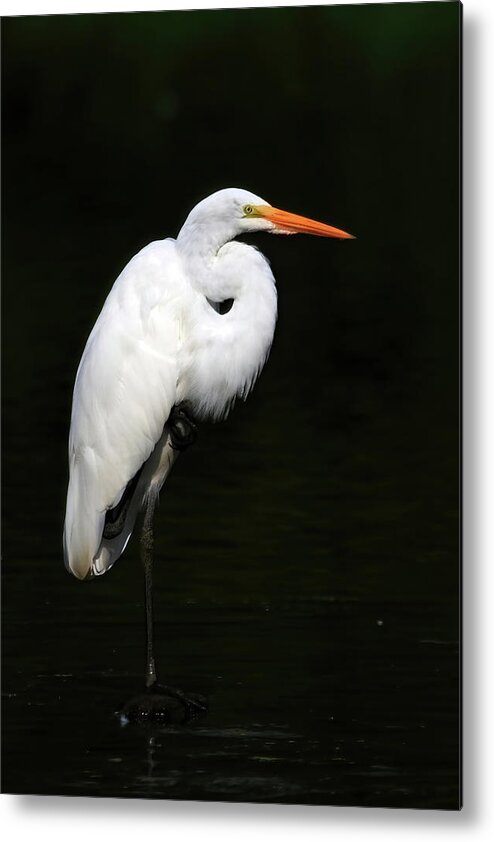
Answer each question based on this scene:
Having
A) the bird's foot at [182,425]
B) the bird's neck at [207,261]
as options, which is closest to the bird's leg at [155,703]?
the bird's foot at [182,425]

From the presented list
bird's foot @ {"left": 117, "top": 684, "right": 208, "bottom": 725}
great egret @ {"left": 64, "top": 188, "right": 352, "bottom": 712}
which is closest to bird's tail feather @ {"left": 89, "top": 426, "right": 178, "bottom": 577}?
great egret @ {"left": 64, "top": 188, "right": 352, "bottom": 712}

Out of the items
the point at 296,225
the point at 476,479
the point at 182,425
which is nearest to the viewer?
the point at 476,479

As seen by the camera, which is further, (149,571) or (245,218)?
(149,571)

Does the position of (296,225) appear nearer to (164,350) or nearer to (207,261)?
(207,261)

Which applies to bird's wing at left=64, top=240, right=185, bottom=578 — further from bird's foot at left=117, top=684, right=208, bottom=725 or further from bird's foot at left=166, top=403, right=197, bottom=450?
bird's foot at left=117, top=684, right=208, bottom=725

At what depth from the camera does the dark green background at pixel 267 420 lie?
2668 mm

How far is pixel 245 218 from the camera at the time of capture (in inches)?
110

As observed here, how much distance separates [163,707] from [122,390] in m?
0.58

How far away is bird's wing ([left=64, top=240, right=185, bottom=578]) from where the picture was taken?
2.85 meters

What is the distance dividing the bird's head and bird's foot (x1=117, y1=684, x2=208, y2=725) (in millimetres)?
840

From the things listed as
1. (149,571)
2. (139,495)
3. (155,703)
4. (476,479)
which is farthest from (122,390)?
(476,479)

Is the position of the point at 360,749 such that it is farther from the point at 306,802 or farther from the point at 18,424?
the point at 18,424

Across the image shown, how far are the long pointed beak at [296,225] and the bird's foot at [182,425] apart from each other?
386mm

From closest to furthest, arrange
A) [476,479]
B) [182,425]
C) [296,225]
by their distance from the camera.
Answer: [476,479]
[296,225]
[182,425]
